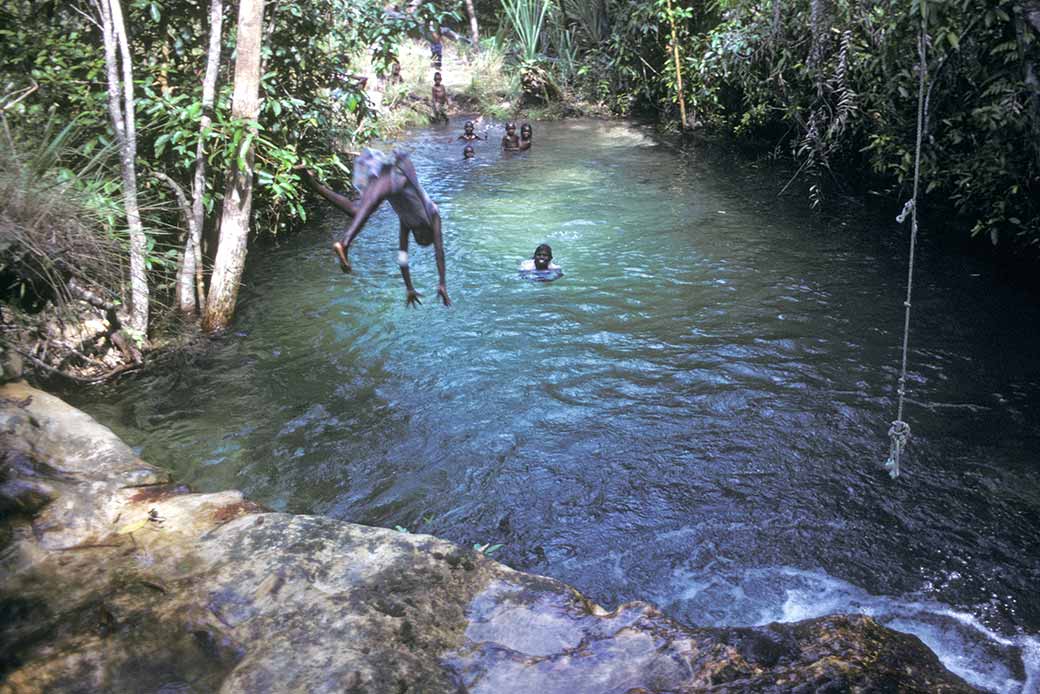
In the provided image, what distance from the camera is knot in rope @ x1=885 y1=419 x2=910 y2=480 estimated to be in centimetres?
477

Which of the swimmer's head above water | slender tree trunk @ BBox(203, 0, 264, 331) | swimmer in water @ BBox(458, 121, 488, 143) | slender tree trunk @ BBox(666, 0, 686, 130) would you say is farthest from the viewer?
swimmer in water @ BBox(458, 121, 488, 143)

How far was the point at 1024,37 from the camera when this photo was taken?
5301 millimetres

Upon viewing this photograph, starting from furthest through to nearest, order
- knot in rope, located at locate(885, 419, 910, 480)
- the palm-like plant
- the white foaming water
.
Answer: the palm-like plant, knot in rope, located at locate(885, 419, 910, 480), the white foaming water

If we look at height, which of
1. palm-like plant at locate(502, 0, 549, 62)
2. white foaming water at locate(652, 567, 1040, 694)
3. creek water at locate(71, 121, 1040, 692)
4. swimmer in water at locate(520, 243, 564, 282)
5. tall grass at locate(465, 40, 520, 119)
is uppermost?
palm-like plant at locate(502, 0, 549, 62)

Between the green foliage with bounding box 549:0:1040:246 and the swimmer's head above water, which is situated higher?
the green foliage with bounding box 549:0:1040:246

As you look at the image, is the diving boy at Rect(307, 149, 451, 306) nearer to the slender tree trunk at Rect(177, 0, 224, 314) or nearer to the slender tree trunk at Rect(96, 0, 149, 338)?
the slender tree trunk at Rect(96, 0, 149, 338)

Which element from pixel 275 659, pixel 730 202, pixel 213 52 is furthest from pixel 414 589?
pixel 730 202

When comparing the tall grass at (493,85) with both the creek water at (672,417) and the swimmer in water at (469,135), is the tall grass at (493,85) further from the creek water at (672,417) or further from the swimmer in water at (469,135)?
the creek water at (672,417)

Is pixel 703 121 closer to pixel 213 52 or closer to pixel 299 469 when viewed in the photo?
pixel 213 52

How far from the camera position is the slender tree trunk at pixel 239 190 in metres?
6.01

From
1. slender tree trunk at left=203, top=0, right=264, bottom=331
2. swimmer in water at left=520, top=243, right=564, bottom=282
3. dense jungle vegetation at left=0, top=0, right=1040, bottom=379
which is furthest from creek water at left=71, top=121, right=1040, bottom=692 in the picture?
dense jungle vegetation at left=0, top=0, right=1040, bottom=379

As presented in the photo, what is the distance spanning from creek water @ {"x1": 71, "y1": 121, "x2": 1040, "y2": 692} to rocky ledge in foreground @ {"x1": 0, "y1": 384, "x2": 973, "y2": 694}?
114cm

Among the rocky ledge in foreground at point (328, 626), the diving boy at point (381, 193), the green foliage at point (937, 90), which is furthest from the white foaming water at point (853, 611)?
the green foliage at point (937, 90)

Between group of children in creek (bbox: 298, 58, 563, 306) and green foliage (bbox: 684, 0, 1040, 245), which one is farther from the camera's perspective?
green foliage (bbox: 684, 0, 1040, 245)
